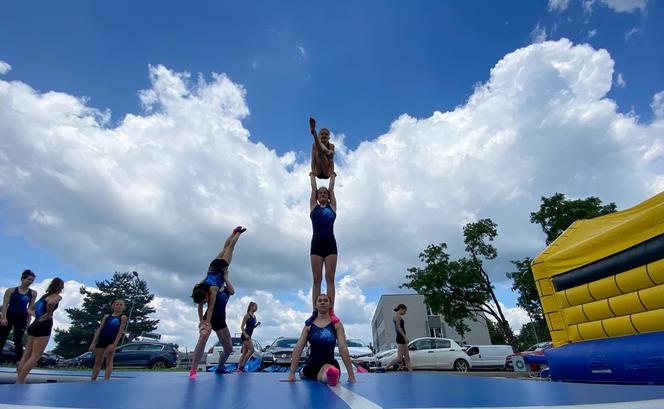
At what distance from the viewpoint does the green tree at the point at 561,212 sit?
852 inches

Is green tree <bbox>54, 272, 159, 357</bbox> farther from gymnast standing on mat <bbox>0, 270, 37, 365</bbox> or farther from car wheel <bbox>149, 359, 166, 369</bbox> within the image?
gymnast standing on mat <bbox>0, 270, 37, 365</bbox>

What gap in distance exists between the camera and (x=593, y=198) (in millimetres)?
22266

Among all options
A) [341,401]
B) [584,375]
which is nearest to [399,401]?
[341,401]

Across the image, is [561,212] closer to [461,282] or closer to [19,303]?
[461,282]

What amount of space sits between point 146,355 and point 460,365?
46.9 feet

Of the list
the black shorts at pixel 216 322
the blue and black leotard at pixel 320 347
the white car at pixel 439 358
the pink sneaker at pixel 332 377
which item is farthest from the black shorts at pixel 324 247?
the white car at pixel 439 358

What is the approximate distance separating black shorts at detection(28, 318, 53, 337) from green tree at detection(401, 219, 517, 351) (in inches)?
809

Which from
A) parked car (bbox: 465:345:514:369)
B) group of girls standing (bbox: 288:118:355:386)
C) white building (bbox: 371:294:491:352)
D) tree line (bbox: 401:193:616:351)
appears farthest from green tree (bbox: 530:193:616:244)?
white building (bbox: 371:294:491:352)

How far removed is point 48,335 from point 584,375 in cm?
709

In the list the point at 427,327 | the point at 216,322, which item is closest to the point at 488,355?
the point at 216,322

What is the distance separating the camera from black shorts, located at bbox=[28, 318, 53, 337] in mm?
4844

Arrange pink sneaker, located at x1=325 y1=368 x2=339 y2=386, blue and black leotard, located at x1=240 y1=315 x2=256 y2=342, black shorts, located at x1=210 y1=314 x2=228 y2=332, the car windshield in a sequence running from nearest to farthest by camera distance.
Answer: pink sneaker, located at x1=325 y1=368 x2=339 y2=386
black shorts, located at x1=210 y1=314 x2=228 y2=332
blue and black leotard, located at x1=240 y1=315 x2=256 y2=342
the car windshield

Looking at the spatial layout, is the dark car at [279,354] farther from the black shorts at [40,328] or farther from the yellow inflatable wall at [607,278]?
the yellow inflatable wall at [607,278]

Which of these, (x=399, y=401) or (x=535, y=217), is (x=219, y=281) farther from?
(x=535, y=217)
